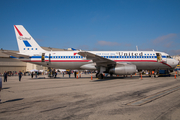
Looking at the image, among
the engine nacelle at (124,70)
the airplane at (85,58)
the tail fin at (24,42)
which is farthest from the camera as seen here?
the tail fin at (24,42)

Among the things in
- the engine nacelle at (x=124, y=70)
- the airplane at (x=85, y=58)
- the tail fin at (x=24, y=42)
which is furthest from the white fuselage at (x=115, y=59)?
the engine nacelle at (x=124, y=70)

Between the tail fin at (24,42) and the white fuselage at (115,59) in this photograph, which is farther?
the tail fin at (24,42)

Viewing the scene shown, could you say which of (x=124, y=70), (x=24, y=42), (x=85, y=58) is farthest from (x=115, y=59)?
(x=24, y=42)

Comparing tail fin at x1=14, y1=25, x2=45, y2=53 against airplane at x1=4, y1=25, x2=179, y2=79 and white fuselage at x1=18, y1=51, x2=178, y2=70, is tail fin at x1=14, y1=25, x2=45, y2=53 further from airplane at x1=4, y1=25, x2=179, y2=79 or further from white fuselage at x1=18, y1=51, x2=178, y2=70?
white fuselage at x1=18, y1=51, x2=178, y2=70

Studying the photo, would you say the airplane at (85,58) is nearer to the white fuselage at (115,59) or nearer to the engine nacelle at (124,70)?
the white fuselage at (115,59)

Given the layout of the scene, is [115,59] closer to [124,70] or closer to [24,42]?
[124,70]

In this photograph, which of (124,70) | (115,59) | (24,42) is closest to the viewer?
(124,70)

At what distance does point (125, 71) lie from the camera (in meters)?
17.9

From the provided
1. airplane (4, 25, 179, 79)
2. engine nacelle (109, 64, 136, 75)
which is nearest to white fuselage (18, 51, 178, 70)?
airplane (4, 25, 179, 79)

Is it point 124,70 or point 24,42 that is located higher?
point 24,42

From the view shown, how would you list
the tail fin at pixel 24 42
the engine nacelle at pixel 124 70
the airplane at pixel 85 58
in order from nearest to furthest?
the engine nacelle at pixel 124 70 < the airplane at pixel 85 58 < the tail fin at pixel 24 42

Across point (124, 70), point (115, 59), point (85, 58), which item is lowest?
point (124, 70)

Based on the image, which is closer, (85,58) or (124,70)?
(124,70)

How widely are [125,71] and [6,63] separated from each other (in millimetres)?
47658
